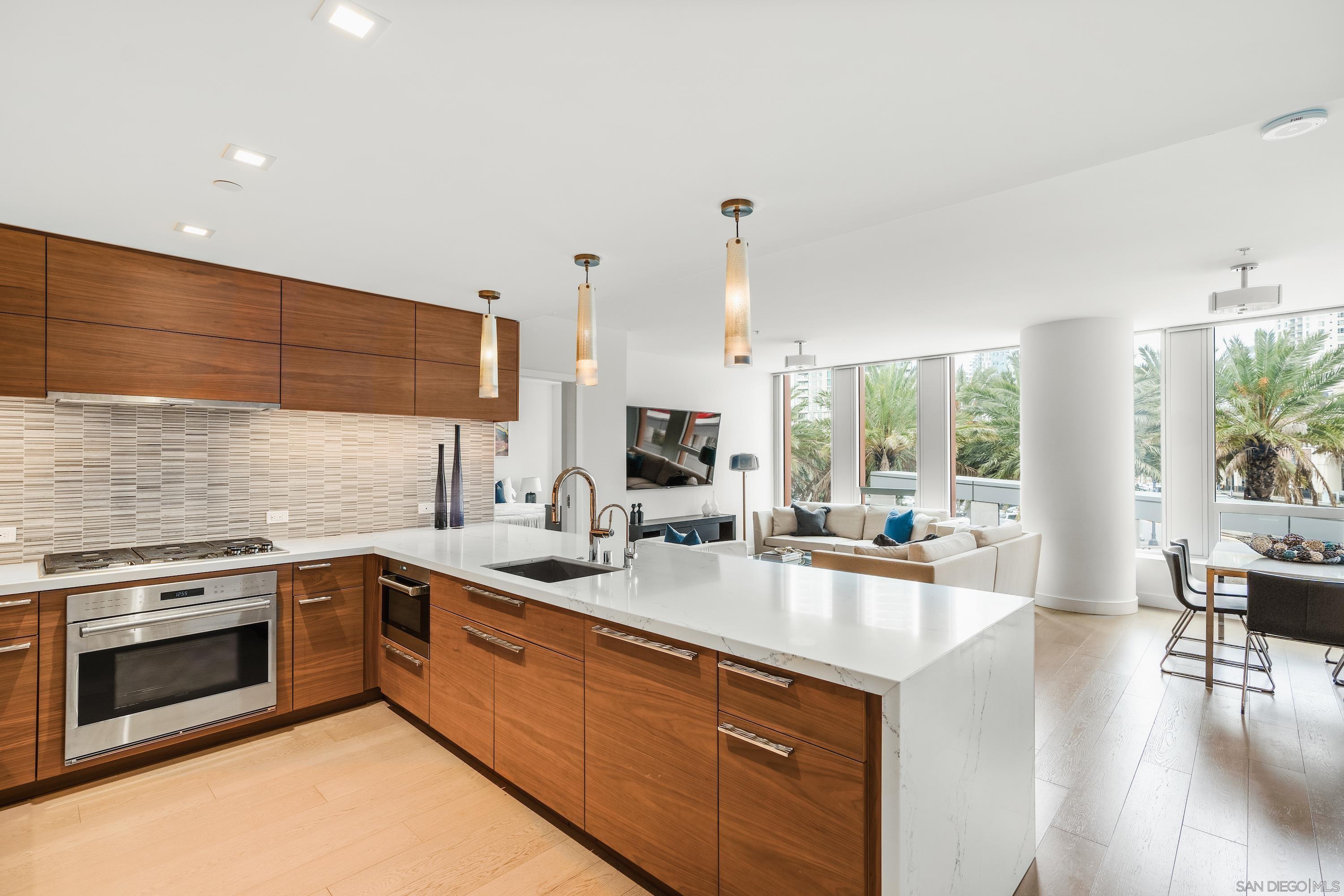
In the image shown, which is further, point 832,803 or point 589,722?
point 589,722

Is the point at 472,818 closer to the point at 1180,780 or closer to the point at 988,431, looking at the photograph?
the point at 1180,780

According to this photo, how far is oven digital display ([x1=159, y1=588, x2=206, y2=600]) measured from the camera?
2662 millimetres

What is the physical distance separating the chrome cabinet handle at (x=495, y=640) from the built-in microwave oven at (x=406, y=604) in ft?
1.29

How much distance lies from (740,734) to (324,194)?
7.43ft

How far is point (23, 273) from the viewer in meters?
2.57

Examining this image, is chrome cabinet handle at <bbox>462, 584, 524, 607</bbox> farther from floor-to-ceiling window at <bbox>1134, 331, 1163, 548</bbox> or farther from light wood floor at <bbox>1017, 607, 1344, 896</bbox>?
floor-to-ceiling window at <bbox>1134, 331, 1163, 548</bbox>

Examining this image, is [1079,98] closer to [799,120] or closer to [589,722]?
[799,120]

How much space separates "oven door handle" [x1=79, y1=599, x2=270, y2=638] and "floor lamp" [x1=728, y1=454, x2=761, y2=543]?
5978 millimetres

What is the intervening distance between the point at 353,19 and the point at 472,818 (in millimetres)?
2484

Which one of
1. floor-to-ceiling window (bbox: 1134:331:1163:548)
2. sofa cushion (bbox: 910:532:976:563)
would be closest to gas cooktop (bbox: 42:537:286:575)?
sofa cushion (bbox: 910:532:976:563)

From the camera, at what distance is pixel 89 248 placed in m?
2.72

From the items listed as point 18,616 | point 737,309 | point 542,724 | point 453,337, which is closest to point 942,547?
point 737,309

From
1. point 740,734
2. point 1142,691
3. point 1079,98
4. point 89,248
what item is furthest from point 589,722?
point 1142,691

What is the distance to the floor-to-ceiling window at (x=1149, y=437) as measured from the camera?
5.89 m
